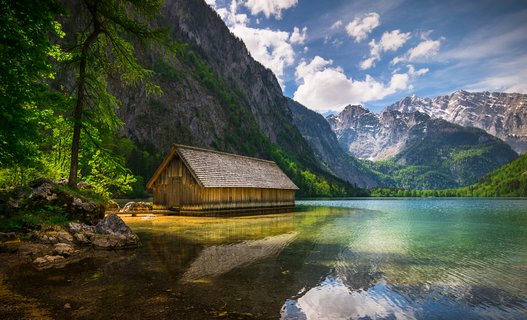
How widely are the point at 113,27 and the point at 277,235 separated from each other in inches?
631

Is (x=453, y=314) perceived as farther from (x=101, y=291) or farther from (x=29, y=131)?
(x=29, y=131)

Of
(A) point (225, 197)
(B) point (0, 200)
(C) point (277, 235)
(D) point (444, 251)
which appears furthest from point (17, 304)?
(A) point (225, 197)

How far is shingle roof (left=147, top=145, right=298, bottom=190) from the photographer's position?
35219 mm

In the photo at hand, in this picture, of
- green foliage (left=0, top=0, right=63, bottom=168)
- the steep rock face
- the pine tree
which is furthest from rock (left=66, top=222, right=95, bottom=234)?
the steep rock face

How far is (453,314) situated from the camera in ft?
24.8

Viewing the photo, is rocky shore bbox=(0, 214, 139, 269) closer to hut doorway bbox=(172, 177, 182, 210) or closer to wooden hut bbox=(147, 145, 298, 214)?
wooden hut bbox=(147, 145, 298, 214)

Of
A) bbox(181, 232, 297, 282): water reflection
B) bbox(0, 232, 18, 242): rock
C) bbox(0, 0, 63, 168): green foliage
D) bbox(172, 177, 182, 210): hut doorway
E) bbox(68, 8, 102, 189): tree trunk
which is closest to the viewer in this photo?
bbox(181, 232, 297, 282): water reflection

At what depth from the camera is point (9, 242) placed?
12.4 m

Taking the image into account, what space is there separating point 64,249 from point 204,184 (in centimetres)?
2139

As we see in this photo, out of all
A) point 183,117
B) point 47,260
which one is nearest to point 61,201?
point 47,260

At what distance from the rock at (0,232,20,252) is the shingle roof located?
69.2 ft

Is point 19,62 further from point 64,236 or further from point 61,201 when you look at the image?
point 64,236

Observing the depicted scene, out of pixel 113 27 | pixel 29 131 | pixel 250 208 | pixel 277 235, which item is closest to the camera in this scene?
pixel 29 131

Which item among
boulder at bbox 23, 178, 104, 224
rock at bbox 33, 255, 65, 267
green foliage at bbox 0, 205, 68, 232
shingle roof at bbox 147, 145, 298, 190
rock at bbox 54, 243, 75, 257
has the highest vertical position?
shingle roof at bbox 147, 145, 298, 190
